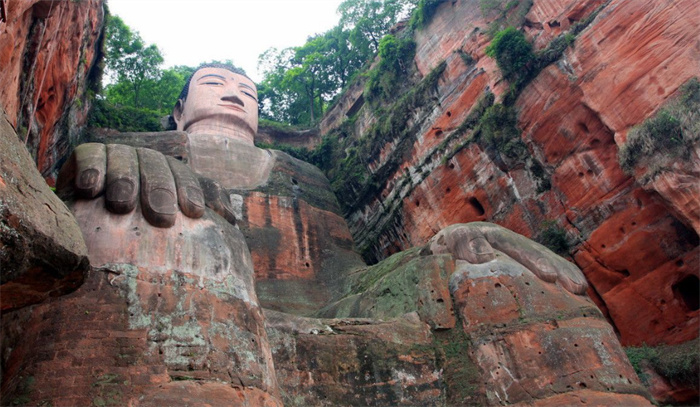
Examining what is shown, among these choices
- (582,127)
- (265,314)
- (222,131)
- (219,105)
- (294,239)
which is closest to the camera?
(265,314)

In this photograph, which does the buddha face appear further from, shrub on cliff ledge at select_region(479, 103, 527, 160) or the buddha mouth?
shrub on cliff ledge at select_region(479, 103, 527, 160)

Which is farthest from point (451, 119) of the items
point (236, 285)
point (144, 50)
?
point (144, 50)

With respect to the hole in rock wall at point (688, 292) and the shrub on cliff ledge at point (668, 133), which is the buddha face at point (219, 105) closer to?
the shrub on cliff ledge at point (668, 133)

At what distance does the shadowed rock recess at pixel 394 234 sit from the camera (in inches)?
218

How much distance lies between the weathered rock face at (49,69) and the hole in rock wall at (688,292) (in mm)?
11765

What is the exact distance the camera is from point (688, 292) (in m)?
11.8

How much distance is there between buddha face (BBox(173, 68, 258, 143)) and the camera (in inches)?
689

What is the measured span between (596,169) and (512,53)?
3317mm

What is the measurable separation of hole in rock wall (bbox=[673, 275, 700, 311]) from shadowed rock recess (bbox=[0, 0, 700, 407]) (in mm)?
53

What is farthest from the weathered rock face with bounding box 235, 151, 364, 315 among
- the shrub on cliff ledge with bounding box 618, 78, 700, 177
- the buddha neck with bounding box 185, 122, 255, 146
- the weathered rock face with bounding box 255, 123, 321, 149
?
the shrub on cliff ledge with bounding box 618, 78, 700, 177

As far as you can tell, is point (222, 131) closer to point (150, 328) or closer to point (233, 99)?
point (233, 99)

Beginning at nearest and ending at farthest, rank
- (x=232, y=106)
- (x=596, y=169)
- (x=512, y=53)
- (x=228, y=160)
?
1. (x=596, y=169)
2. (x=512, y=53)
3. (x=228, y=160)
4. (x=232, y=106)

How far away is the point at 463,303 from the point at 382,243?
23.7 ft

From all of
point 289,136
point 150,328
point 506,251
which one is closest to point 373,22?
point 289,136
